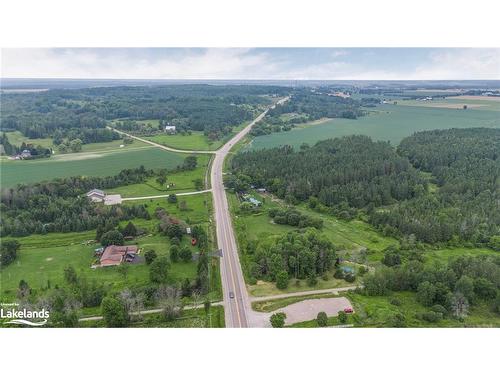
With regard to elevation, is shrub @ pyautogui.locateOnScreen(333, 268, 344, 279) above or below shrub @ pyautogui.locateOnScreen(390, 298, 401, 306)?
above

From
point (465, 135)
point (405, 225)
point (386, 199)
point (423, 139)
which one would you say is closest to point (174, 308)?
point (405, 225)

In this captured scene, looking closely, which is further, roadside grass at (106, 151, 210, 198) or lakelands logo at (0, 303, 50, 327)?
roadside grass at (106, 151, 210, 198)

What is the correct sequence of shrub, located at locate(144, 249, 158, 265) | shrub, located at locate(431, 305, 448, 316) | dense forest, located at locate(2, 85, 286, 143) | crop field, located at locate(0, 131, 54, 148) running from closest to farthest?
1. shrub, located at locate(431, 305, 448, 316)
2. shrub, located at locate(144, 249, 158, 265)
3. crop field, located at locate(0, 131, 54, 148)
4. dense forest, located at locate(2, 85, 286, 143)

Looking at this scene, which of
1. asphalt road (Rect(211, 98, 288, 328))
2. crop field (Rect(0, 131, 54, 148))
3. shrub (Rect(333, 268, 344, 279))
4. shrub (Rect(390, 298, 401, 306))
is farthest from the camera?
crop field (Rect(0, 131, 54, 148))

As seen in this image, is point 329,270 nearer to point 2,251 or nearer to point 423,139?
point 2,251

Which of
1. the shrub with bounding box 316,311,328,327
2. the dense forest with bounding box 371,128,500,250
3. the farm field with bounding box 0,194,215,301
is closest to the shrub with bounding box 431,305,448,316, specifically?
the shrub with bounding box 316,311,328,327

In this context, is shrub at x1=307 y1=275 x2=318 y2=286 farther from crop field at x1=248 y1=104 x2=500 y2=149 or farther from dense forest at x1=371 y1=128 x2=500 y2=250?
crop field at x1=248 y1=104 x2=500 y2=149
